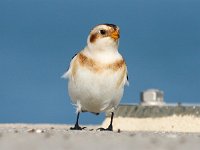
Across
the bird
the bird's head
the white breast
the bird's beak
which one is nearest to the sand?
the white breast

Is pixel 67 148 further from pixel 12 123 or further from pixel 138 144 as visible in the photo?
pixel 12 123

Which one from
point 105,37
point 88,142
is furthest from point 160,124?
point 88,142

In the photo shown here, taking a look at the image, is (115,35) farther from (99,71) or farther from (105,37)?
(99,71)

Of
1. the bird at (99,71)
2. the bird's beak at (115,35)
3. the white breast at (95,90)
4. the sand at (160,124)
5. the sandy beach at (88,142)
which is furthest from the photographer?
the sand at (160,124)

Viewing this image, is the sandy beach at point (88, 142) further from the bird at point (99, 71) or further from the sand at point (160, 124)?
the sand at point (160, 124)

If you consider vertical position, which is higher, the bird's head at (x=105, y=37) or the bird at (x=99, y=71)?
the bird's head at (x=105, y=37)

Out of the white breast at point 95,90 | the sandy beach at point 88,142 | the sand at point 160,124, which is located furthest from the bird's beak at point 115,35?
the sand at point 160,124

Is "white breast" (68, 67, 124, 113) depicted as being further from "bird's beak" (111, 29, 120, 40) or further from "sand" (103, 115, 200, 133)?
"sand" (103, 115, 200, 133)
